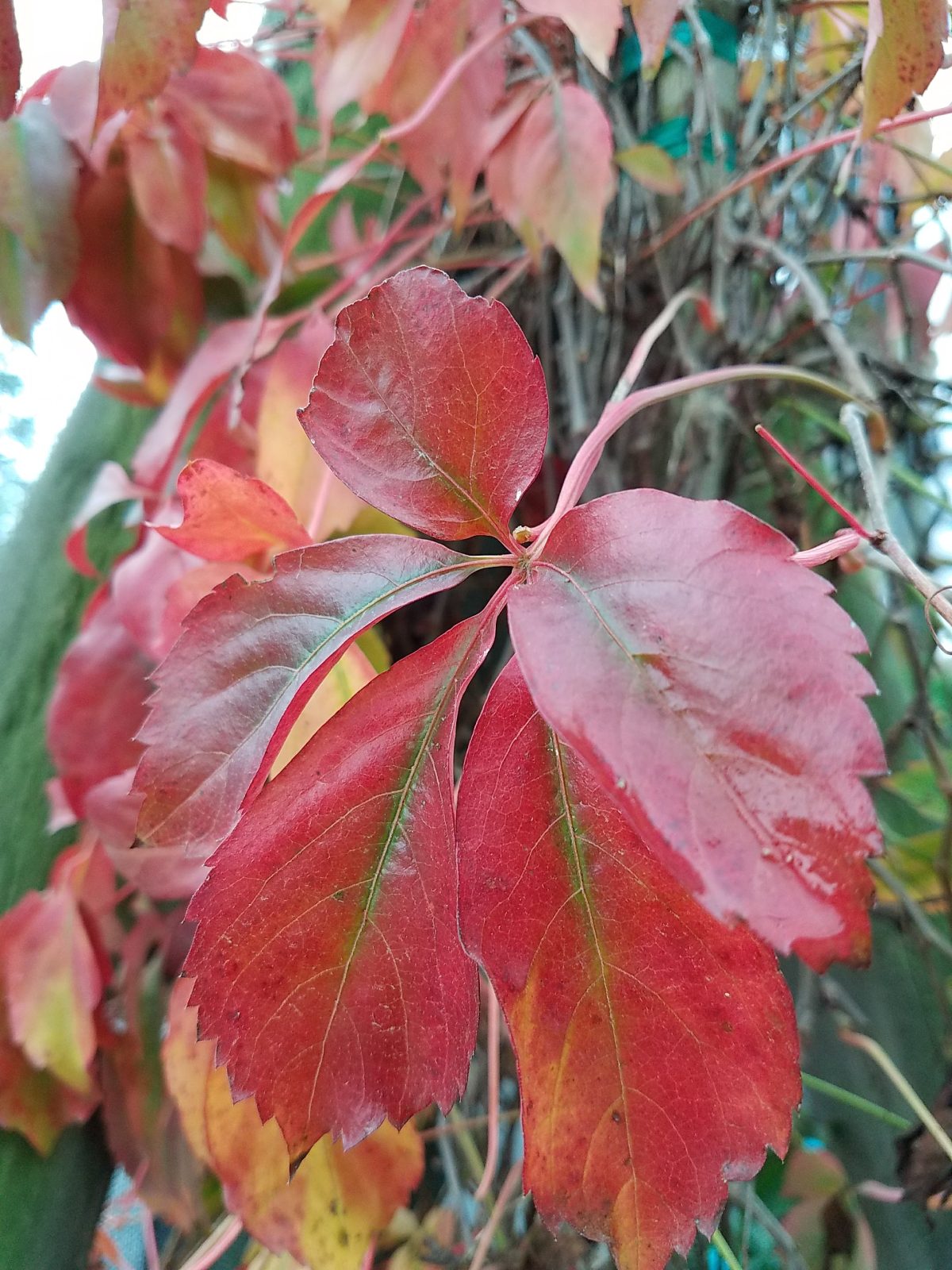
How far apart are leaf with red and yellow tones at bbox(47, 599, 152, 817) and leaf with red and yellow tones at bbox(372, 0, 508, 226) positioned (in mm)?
405

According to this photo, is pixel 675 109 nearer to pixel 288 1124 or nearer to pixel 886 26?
pixel 886 26

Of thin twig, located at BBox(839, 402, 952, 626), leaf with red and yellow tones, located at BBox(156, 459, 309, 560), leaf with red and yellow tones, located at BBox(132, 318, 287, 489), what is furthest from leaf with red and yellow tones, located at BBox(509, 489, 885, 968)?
leaf with red and yellow tones, located at BBox(132, 318, 287, 489)

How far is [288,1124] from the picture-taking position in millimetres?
226

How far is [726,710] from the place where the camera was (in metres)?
0.17

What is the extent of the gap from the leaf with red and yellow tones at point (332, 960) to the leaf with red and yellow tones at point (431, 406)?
0.08 meters

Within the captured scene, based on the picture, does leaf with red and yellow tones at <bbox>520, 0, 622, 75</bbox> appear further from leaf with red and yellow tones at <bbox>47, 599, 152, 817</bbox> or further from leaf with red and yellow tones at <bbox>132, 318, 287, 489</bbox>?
leaf with red and yellow tones at <bbox>47, 599, 152, 817</bbox>

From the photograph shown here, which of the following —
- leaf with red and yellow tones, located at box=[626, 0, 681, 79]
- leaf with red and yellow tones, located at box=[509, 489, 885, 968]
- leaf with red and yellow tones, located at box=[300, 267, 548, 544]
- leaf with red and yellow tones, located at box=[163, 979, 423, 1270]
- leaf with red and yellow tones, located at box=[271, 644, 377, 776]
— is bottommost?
leaf with red and yellow tones, located at box=[163, 979, 423, 1270]

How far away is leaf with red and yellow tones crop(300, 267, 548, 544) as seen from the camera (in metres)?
0.23

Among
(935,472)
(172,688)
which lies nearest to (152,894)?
(172,688)

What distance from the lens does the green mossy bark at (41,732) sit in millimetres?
573

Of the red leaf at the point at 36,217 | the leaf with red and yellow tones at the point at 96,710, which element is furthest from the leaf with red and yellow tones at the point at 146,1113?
the red leaf at the point at 36,217

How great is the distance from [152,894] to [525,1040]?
0.34 m

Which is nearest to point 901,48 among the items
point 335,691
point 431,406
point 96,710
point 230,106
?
point 431,406

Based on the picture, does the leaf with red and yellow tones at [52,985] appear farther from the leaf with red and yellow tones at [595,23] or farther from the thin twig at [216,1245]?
the leaf with red and yellow tones at [595,23]
